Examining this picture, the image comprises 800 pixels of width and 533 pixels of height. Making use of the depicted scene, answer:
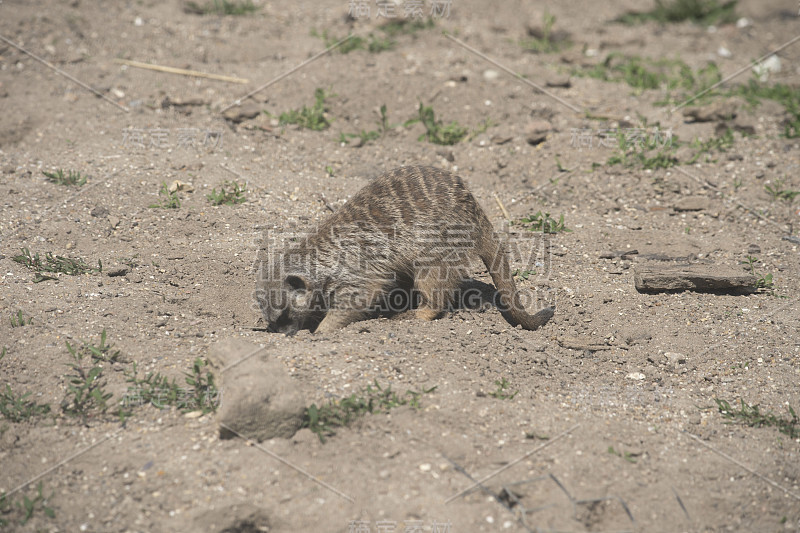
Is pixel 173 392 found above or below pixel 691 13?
below

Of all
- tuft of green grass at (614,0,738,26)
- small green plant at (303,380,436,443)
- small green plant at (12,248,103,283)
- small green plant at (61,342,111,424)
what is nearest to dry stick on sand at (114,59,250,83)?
small green plant at (12,248,103,283)

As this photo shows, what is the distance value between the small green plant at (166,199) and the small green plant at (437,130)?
8.91 ft

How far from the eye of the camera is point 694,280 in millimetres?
5125

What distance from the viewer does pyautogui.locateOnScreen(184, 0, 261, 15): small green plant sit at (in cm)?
898

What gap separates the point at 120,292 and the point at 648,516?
3940 mm

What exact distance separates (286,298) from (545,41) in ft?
20.4

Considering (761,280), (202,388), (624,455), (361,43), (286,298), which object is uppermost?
(361,43)

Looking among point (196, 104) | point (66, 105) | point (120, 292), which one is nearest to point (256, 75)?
point (196, 104)

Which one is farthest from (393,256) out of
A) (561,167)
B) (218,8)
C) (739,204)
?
(218,8)

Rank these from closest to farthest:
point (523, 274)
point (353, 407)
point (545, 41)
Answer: point (353, 407), point (523, 274), point (545, 41)

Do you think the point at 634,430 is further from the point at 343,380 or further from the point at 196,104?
the point at 196,104

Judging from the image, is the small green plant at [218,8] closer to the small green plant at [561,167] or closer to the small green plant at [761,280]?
the small green plant at [561,167]

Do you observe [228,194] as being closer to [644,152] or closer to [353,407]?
[353,407]

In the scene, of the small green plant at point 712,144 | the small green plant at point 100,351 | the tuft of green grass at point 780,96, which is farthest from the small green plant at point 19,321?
the tuft of green grass at point 780,96
